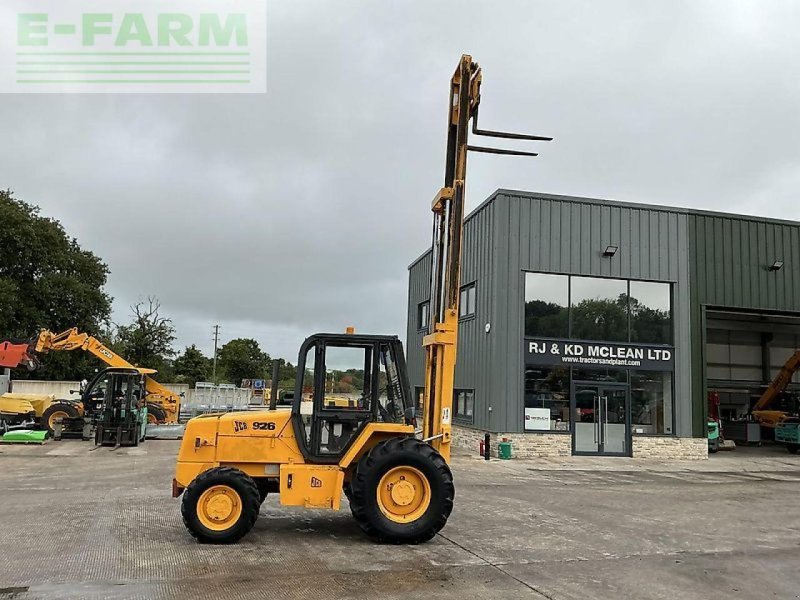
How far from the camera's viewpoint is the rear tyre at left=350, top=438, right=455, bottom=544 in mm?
7758

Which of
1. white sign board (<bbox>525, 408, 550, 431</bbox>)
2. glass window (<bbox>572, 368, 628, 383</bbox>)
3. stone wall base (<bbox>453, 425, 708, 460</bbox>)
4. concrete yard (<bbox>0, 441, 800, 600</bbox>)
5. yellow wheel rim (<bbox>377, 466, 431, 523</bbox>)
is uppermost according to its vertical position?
glass window (<bbox>572, 368, 628, 383</bbox>)

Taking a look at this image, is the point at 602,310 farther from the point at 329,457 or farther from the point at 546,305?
the point at 329,457

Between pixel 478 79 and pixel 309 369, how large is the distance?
14.9 ft

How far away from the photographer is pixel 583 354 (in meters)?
20.1

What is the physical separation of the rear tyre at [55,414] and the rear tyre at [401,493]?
16465mm

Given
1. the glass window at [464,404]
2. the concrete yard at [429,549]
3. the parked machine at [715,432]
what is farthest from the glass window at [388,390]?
the parked machine at [715,432]

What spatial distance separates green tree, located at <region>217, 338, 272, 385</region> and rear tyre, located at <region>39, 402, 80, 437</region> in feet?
144

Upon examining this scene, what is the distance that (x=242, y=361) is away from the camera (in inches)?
2638

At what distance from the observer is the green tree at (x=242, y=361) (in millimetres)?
66562

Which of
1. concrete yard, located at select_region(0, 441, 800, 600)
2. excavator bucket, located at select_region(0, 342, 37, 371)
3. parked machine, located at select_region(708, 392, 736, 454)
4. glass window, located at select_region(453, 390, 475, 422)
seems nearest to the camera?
concrete yard, located at select_region(0, 441, 800, 600)

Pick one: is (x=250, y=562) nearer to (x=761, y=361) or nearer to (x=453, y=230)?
(x=453, y=230)

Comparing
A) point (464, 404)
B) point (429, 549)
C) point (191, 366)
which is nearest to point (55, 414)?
point (464, 404)

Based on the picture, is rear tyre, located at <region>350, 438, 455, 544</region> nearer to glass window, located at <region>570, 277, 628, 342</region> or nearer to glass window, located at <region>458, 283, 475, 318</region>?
glass window, located at <region>570, 277, 628, 342</region>

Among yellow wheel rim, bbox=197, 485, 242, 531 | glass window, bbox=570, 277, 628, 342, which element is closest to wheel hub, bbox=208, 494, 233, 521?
yellow wheel rim, bbox=197, 485, 242, 531
